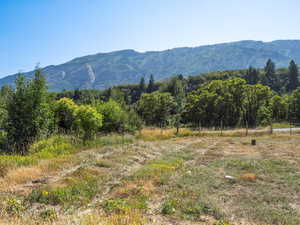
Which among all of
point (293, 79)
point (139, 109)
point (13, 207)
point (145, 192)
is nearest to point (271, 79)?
point (293, 79)

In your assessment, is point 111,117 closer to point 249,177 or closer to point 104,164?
point 104,164

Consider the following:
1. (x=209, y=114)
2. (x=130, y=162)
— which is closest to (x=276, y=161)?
(x=130, y=162)

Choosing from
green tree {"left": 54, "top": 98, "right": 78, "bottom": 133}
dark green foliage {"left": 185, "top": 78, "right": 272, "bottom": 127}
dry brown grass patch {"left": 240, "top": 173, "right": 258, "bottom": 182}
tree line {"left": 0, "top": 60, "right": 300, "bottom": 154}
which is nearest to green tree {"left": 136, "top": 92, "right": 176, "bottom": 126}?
tree line {"left": 0, "top": 60, "right": 300, "bottom": 154}

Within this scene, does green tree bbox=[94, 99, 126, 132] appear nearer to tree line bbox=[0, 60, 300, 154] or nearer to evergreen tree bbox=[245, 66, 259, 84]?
tree line bbox=[0, 60, 300, 154]

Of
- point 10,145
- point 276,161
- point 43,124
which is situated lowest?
point 276,161

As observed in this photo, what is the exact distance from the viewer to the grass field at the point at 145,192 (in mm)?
4598

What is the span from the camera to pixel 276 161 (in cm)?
1034

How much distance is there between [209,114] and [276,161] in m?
29.2

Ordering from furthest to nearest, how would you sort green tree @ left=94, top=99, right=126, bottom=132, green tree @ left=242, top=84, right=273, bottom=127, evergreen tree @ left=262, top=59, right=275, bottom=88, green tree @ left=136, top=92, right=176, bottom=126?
evergreen tree @ left=262, top=59, right=275, bottom=88, green tree @ left=242, top=84, right=273, bottom=127, green tree @ left=136, top=92, right=176, bottom=126, green tree @ left=94, top=99, right=126, bottom=132

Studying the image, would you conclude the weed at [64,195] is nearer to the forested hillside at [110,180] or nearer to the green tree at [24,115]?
the forested hillside at [110,180]

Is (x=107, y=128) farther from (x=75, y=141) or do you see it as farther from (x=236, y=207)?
(x=236, y=207)

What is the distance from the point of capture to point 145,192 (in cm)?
629

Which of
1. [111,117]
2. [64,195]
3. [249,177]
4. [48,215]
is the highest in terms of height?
[111,117]

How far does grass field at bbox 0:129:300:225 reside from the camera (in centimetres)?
460
